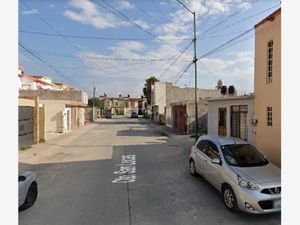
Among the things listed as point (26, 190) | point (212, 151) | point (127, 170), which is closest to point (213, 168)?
point (212, 151)

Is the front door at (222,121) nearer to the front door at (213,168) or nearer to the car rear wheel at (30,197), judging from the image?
the front door at (213,168)

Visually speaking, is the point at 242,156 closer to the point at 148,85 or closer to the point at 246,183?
the point at 246,183

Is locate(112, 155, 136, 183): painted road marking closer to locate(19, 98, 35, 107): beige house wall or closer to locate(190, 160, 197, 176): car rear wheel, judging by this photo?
locate(190, 160, 197, 176): car rear wheel

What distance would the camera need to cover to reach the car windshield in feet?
19.2

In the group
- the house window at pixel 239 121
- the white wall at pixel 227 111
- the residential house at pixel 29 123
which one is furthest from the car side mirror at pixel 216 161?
the residential house at pixel 29 123

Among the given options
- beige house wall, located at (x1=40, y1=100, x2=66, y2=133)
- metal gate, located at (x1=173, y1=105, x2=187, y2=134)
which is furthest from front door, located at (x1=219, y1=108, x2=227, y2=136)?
beige house wall, located at (x1=40, y1=100, x2=66, y2=133)

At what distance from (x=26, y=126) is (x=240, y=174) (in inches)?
519

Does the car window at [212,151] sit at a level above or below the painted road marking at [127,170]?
above

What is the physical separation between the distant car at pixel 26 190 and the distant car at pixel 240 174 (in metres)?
4.41

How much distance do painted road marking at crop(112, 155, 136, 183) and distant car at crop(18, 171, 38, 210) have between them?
2464mm

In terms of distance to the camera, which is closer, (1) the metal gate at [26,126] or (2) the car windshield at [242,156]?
(2) the car windshield at [242,156]

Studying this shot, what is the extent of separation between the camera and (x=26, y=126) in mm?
14406

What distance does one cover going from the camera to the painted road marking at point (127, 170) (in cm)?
768

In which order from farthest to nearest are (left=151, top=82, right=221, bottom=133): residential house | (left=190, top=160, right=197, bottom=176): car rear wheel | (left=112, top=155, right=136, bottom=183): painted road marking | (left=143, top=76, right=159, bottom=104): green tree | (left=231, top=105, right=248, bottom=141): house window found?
(left=143, top=76, right=159, bottom=104): green tree
(left=151, top=82, right=221, bottom=133): residential house
(left=231, top=105, right=248, bottom=141): house window
(left=190, top=160, right=197, bottom=176): car rear wheel
(left=112, top=155, right=136, bottom=183): painted road marking
